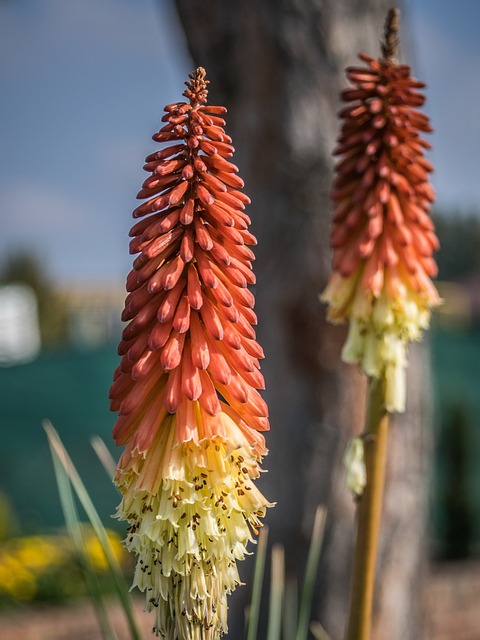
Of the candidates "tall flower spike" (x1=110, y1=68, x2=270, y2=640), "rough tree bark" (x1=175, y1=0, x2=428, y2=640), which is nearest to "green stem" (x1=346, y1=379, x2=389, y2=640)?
"tall flower spike" (x1=110, y1=68, x2=270, y2=640)

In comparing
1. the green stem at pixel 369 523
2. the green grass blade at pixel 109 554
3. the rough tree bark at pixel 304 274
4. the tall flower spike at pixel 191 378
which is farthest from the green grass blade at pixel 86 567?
the rough tree bark at pixel 304 274

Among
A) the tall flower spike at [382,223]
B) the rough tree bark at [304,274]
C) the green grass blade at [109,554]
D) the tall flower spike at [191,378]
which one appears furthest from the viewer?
the rough tree bark at [304,274]

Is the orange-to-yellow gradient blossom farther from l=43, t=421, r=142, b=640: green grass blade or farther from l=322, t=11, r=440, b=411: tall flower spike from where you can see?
l=43, t=421, r=142, b=640: green grass blade

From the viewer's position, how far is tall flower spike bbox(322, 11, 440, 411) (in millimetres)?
2018

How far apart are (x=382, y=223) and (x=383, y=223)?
2cm

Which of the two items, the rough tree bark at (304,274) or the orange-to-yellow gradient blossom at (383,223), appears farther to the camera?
the rough tree bark at (304,274)

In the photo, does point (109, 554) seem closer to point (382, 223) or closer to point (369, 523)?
point (369, 523)

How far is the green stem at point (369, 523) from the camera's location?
1.87m

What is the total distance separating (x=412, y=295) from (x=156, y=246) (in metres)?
0.92

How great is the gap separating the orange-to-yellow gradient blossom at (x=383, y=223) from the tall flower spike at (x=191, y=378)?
0.62m

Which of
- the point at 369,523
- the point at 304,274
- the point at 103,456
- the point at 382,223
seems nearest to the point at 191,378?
the point at 103,456

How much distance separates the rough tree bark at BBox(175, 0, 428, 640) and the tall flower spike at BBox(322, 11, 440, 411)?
1760 mm

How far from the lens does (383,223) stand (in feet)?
6.87

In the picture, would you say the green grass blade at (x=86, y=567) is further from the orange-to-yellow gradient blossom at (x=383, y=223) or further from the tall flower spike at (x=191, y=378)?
the orange-to-yellow gradient blossom at (x=383, y=223)
